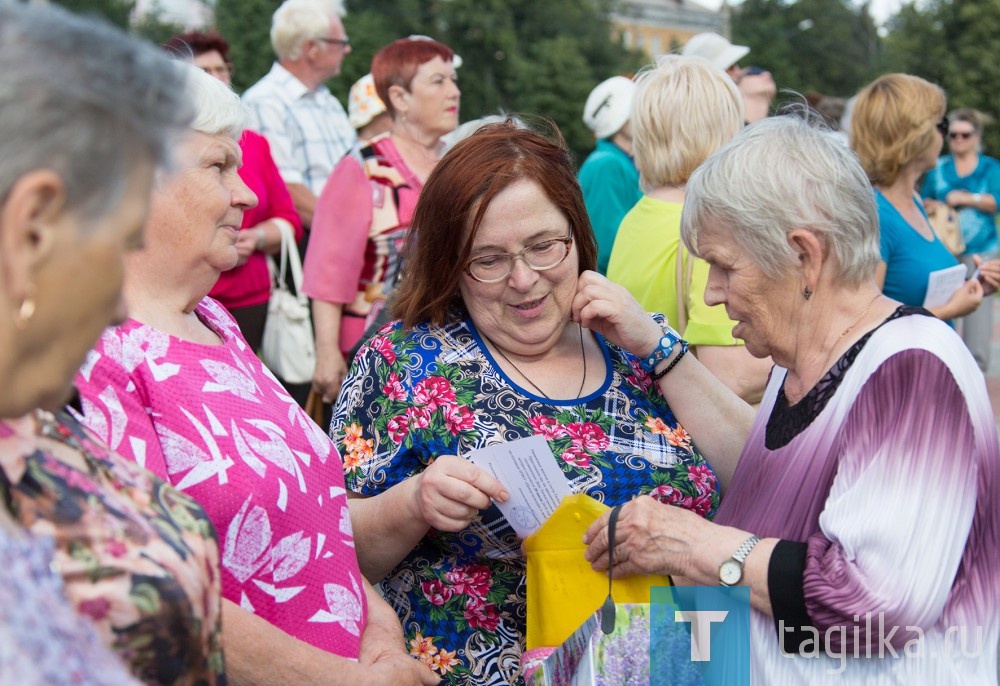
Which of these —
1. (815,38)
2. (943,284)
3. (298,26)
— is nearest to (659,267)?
(943,284)

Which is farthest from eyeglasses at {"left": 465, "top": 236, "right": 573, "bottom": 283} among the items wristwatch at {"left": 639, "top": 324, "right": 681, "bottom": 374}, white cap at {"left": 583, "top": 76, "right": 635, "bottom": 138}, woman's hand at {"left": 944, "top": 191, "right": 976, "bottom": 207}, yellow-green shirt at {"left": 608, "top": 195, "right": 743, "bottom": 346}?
woman's hand at {"left": 944, "top": 191, "right": 976, "bottom": 207}

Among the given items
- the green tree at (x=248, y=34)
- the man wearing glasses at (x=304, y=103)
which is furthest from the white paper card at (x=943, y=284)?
the green tree at (x=248, y=34)

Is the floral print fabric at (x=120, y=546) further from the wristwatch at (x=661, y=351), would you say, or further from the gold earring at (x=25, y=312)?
the wristwatch at (x=661, y=351)

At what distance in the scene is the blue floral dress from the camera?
249 centimetres

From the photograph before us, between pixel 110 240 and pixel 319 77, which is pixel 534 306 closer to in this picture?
pixel 110 240

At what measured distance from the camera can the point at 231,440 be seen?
6.61 feet

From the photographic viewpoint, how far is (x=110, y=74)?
1124 millimetres

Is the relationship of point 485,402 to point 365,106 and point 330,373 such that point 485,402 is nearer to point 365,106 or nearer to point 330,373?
point 330,373

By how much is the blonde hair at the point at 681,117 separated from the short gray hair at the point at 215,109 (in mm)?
1909

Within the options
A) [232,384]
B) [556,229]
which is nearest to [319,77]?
[556,229]

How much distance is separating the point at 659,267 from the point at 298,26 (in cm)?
329

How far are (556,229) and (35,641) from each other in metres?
1.76

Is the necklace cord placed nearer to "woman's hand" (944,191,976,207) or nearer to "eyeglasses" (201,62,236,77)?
"eyeglasses" (201,62,236,77)

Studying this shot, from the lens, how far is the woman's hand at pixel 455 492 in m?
2.30
